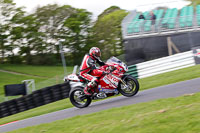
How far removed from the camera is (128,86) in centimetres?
859

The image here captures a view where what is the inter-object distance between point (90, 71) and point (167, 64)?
306 inches

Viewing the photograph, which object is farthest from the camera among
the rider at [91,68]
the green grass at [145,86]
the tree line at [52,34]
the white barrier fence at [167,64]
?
the tree line at [52,34]

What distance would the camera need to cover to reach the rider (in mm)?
8719

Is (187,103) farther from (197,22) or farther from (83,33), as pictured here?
(83,33)

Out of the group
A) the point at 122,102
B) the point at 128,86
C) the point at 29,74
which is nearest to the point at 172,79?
the point at 128,86

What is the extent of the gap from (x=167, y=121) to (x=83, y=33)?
4480 centimetres

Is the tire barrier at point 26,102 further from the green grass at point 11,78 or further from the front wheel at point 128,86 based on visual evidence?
the green grass at point 11,78

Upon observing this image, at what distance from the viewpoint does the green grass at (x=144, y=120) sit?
4.70 metres

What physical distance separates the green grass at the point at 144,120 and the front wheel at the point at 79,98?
1.92 m

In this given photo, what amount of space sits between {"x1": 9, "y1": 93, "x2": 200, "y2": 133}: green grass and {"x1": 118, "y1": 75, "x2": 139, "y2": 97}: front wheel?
166 cm

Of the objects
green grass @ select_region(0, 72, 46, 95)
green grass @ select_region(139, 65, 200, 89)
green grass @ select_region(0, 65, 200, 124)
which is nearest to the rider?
green grass @ select_region(0, 65, 200, 124)

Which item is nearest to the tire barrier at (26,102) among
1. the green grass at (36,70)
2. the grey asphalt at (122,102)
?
the grey asphalt at (122,102)

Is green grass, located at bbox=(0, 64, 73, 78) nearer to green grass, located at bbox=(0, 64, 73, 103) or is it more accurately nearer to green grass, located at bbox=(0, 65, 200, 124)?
green grass, located at bbox=(0, 64, 73, 103)

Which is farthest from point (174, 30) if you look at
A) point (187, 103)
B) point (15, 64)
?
point (15, 64)
